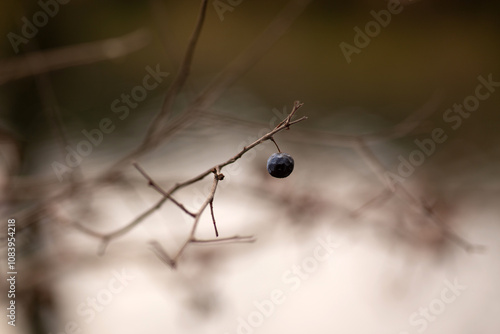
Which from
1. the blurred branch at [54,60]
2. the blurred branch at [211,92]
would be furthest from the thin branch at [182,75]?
the blurred branch at [54,60]

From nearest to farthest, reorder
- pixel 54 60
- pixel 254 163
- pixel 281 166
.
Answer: pixel 281 166 < pixel 54 60 < pixel 254 163

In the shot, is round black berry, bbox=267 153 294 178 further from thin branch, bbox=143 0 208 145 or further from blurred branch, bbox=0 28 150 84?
blurred branch, bbox=0 28 150 84

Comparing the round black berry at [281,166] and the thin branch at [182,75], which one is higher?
the thin branch at [182,75]

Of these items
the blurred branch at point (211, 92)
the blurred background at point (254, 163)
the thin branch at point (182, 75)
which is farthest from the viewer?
the blurred background at point (254, 163)

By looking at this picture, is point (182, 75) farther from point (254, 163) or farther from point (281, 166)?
point (254, 163)

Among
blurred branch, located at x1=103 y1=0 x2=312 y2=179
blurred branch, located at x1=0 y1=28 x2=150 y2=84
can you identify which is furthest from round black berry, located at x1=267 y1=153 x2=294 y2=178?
blurred branch, located at x1=0 y1=28 x2=150 y2=84

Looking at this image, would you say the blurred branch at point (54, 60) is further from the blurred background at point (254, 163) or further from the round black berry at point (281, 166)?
the round black berry at point (281, 166)

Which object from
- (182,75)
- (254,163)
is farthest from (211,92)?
(254,163)

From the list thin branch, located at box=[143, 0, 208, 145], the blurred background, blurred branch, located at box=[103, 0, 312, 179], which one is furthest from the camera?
the blurred background
